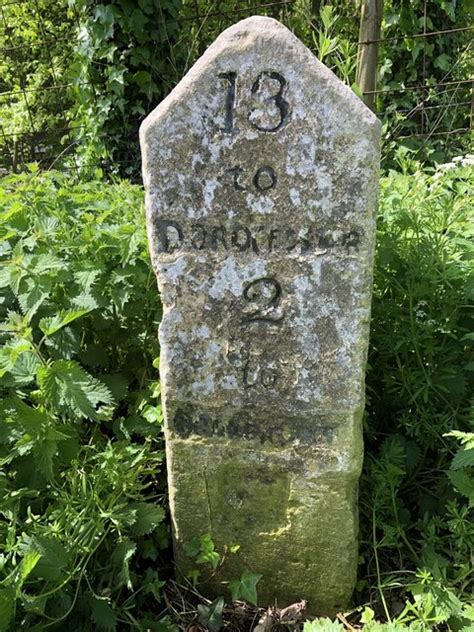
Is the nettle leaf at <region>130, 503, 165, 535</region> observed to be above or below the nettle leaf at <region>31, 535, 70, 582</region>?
below

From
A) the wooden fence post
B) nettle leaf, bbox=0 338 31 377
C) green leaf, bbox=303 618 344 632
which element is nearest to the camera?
green leaf, bbox=303 618 344 632

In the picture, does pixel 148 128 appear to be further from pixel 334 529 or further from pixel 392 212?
pixel 334 529

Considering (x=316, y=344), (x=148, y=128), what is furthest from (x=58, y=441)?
(x=148, y=128)

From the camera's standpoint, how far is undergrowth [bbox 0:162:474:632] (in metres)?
1.76

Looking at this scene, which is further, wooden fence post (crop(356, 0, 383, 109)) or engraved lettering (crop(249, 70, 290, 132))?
wooden fence post (crop(356, 0, 383, 109))

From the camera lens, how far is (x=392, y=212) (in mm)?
2281

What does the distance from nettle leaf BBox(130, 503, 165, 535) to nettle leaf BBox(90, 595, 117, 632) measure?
0.68ft

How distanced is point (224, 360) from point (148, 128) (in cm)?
65

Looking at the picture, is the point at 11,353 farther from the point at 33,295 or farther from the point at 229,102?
the point at 229,102

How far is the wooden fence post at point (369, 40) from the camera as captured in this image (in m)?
3.70

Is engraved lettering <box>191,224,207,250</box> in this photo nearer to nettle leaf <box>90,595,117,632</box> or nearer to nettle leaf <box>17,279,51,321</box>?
nettle leaf <box>17,279,51,321</box>

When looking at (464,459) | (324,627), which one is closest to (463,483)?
(464,459)

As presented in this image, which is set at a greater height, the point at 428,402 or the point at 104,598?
the point at 428,402

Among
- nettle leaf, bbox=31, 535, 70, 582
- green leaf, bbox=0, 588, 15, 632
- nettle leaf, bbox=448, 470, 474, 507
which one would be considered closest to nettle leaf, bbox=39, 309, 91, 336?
nettle leaf, bbox=31, 535, 70, 582
